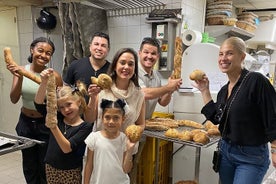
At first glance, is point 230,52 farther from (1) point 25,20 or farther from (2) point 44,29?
(1) point 25,20

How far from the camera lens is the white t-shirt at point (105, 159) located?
1404mm

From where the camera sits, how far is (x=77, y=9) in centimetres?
256

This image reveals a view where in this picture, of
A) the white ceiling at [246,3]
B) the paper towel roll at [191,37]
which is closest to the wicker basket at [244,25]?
the white ceiling at [246,3]

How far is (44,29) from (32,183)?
1.91 m

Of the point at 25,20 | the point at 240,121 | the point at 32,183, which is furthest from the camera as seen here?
the point at 25,20

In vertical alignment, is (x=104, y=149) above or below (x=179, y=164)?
above

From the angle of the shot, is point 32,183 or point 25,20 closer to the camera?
point 32,183

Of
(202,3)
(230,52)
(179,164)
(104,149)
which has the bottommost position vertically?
(179,164)

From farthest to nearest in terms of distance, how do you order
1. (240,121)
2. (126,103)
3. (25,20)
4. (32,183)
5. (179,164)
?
(25,20), (179,164), (32,183), (126,103), (240,121)

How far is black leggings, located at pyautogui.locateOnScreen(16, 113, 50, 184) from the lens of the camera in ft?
5.91

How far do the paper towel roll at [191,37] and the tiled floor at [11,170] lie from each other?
7.16 feet

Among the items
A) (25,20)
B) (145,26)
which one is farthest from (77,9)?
(25,20)

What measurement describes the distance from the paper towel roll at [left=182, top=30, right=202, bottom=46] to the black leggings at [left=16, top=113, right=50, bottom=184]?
1.48 meters

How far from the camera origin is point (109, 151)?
140 cm
